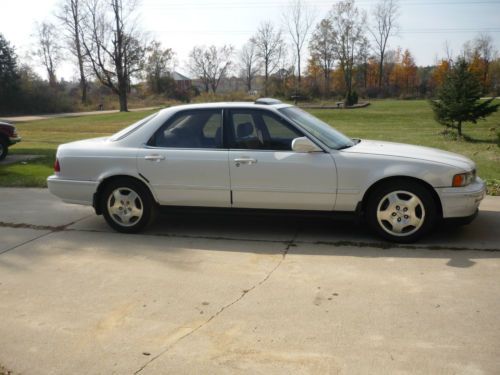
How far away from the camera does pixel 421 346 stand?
323cm

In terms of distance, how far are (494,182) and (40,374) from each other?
750 centimetres

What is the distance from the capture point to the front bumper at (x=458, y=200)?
5102 mm

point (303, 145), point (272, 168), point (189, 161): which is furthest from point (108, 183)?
point (303, 145)

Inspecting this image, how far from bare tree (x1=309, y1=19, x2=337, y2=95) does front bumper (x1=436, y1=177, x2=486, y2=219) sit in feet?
201

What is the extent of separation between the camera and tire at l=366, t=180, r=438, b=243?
518 cm

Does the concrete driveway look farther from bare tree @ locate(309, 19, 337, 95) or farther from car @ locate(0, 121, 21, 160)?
bare tree @ locate(309, 19, 337, 95)

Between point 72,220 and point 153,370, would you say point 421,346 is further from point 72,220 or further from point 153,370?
point 72,220

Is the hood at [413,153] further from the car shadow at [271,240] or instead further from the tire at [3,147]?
the tire at [3,147]

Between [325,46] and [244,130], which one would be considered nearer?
[244,130]

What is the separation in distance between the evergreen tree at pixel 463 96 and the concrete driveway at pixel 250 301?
11.8 m

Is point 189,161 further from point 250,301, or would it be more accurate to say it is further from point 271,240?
point 250,301

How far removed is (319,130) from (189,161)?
148cm

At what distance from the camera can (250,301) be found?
157 inches

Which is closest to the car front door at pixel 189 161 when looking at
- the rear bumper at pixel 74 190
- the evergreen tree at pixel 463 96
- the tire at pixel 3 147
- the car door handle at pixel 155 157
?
the car door handle at pixel 155 157
